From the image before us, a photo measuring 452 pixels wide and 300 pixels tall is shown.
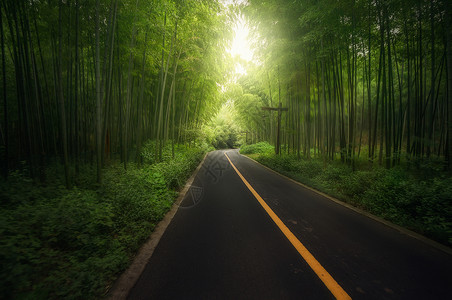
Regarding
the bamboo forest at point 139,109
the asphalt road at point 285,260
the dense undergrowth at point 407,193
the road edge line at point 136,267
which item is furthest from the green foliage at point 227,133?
the road edge line at point 136,267

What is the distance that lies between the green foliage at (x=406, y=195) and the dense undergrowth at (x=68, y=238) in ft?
13.4

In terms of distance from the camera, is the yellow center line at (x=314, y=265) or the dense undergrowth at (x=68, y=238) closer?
the dense undergrowth at (x=68, y=238)

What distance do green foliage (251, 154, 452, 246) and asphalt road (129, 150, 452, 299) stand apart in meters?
0.38

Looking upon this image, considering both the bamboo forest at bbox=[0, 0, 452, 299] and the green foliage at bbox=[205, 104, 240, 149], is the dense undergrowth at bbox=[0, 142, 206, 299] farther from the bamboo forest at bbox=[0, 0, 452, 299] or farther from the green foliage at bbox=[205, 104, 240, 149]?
the green foliage at bbox=[205, 104, 240, 149]

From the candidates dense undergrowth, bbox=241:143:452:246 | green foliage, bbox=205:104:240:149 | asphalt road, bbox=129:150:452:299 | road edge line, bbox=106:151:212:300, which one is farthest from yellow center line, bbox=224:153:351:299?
green foliage, bbox=205:104:240:149

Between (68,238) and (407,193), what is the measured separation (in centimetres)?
512

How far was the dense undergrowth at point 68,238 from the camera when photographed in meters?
1.38

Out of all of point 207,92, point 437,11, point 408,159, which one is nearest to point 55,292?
point 408,159

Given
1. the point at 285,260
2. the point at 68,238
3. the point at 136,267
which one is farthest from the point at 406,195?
the point at 68,238

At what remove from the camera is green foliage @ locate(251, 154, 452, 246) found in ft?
8.73

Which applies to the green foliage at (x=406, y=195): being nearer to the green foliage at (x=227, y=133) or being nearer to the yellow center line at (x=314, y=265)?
the yellow center line at (x=314, y=265)

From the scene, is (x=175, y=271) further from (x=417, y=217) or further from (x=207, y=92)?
(x=207, y=92)

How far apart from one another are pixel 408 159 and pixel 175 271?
597 cm

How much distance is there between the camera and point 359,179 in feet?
14.6
